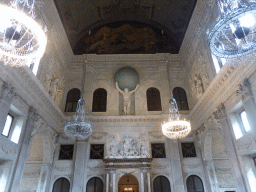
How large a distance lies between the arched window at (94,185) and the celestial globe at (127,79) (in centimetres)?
609

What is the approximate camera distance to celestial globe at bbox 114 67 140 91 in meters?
13.6

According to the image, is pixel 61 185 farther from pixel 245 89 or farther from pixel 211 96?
pixel 245 89

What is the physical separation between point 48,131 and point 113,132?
3.92 meters

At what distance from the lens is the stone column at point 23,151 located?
7695 mm

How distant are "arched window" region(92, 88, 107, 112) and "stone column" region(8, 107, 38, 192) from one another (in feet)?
15.5

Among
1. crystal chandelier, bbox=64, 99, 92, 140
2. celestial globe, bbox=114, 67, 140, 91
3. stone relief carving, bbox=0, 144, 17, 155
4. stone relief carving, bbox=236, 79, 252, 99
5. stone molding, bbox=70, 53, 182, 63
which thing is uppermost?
stone molding, bbox=70, 53, 182, 63

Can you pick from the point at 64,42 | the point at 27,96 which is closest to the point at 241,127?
the point at 27,96

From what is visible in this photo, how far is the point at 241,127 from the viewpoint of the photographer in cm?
835

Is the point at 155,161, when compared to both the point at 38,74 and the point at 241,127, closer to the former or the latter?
the point at 241,127

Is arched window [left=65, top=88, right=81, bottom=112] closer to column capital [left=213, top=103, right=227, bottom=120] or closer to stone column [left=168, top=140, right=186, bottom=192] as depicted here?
stone column [left=168, top=140, right=186, bottom=192]

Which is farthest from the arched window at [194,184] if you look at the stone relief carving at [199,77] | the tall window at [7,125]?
the tall window at [7,125]

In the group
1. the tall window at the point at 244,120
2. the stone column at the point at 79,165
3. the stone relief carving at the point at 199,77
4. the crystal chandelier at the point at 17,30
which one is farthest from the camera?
the stone column at the point at 79,165

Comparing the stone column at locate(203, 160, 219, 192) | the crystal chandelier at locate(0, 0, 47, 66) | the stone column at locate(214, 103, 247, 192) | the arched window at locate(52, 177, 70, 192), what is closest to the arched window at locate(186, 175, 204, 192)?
the stone column at locate(203, 160, 219, 192)

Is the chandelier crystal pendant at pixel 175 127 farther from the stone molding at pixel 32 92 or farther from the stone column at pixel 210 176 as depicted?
the stone molding at pixel 32 92
